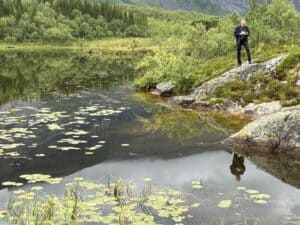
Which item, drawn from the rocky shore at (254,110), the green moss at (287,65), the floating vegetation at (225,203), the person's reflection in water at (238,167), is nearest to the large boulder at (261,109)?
the rocky shore at (254,110)

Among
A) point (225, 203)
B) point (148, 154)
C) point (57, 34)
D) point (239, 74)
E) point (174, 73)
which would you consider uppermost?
point (239, 74)

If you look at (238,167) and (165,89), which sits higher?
(165,89)

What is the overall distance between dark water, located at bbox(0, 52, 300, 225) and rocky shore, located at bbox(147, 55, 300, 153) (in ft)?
3.43

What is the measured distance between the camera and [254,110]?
30.5 m

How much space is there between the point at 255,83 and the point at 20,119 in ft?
56.2

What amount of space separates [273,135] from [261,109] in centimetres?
855

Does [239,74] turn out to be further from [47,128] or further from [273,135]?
[47,128]

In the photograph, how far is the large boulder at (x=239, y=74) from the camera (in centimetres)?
3441

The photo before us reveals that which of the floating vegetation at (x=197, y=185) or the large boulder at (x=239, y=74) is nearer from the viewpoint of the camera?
the floating vegetation at (x=197, y=185)

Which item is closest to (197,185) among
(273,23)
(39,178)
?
(39,178)

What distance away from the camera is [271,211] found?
14383 mm

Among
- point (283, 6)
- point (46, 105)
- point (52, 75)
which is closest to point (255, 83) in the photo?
point (46, 105)

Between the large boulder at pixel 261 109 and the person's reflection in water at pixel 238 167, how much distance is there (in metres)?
9.89

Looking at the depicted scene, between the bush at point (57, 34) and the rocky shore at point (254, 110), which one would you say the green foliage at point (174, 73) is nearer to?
the rocky shore at point (254, 110)
